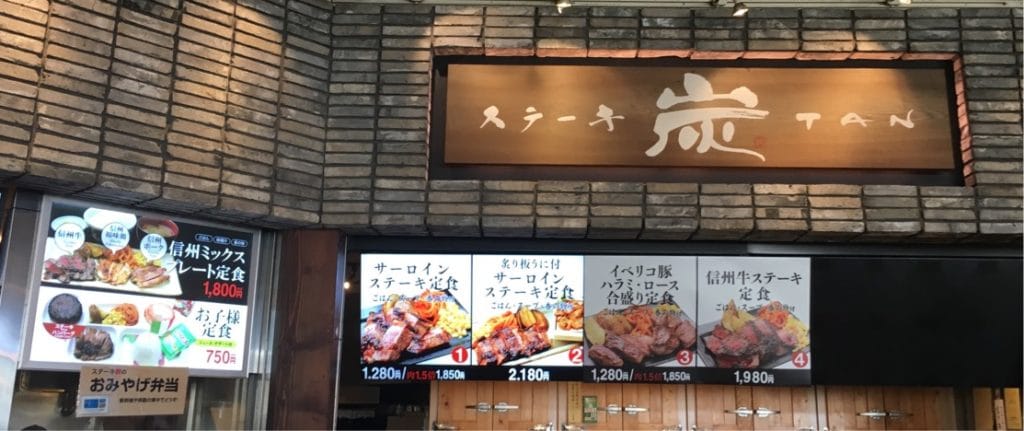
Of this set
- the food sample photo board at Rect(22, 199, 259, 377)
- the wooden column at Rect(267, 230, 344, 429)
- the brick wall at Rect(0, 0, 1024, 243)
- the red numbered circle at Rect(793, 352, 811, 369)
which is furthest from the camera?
the red numbered circle at Rect(793, 352, 811, 369)

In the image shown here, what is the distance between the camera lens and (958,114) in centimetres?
593

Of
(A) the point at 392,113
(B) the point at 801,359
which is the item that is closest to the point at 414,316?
(A) the point at 392,113

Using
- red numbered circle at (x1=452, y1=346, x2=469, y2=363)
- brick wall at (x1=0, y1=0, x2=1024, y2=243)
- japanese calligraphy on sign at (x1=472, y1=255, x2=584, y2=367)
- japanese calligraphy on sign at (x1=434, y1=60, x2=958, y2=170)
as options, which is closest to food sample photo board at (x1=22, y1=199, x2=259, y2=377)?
brick wall at (x1=0, y1=0, x2=1024, y2=243)

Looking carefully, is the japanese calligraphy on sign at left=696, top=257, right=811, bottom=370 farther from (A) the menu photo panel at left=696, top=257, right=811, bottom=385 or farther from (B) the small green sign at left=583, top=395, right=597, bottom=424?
(B) the small green sign at left=583, top=395, right=597, bottom=424

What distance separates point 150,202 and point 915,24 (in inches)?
216

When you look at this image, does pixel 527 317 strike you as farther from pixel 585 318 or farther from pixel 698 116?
pixel 698 116

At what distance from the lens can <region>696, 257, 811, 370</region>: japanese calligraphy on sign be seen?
5789mm

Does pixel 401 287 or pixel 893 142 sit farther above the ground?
pixel 893 142

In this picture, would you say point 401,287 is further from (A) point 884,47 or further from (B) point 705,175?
(A) point 884,47

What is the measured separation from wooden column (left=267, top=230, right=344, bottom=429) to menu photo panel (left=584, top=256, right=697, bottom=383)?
1802mm

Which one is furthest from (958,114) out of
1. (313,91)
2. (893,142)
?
(313,91)

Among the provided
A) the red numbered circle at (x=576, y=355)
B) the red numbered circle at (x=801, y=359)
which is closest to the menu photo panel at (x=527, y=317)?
the red numbered circle at (x=576, y=355)

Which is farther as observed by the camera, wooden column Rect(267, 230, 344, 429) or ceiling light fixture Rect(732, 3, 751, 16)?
ceiling light fixture Rect(732, 3, 751, 16)

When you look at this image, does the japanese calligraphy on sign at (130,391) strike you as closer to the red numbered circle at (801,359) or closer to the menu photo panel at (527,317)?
the menu photo panel at (527,317)
